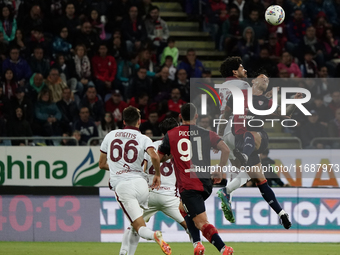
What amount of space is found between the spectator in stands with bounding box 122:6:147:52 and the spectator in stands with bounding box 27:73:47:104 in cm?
241

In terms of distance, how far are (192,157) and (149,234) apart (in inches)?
43.0

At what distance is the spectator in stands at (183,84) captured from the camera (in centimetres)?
1473

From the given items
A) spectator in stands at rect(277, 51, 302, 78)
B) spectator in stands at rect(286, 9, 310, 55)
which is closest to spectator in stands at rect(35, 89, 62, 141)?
spectator in stands at rect(277, 51, 302, 78)

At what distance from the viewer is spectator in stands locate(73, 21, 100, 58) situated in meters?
15.1

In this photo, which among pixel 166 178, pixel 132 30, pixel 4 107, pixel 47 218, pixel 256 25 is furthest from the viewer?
pixel 256 25

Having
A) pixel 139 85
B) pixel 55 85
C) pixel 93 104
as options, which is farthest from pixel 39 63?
pixel 139 85

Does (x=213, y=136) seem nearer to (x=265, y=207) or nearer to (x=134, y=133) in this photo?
(x=134, y=133)

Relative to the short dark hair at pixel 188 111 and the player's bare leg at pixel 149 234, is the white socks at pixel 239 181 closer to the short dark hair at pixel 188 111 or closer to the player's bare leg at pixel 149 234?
the short dark hair at pixel 188 111

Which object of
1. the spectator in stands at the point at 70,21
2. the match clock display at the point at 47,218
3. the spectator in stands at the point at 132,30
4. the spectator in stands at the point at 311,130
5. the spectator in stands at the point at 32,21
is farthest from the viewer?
the spectator in stands at the point at 132,30

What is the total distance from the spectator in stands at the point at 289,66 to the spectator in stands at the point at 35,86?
17.8 feet

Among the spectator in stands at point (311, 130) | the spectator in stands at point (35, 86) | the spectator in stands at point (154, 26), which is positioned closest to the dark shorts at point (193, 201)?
the spectator in stands at point (311, 130)

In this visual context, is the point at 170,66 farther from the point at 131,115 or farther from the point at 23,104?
the point at 131,115

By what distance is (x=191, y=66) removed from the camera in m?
15.5

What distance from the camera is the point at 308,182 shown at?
13.1m
